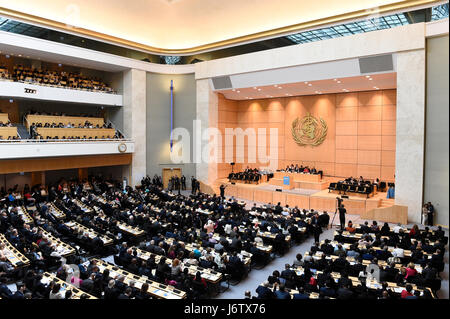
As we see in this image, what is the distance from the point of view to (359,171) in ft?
74.7

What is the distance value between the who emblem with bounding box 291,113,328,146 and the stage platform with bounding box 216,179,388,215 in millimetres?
3436

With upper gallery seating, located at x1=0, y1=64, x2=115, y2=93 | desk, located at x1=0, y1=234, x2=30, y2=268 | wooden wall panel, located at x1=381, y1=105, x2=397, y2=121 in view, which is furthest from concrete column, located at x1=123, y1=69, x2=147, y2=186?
wooden wall panel, located at x1=381, y1=105, x2=397, y2=121

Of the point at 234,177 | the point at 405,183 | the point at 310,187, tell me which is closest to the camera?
the point at 405,183

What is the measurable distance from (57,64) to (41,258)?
19266 millimetres

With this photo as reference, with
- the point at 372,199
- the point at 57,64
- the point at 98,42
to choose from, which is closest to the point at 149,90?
the point at 98,42

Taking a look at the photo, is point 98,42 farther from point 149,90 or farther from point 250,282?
point 250,282

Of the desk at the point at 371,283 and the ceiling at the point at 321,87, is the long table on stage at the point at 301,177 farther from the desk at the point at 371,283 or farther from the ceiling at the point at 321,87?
the desk at the point at 371,283

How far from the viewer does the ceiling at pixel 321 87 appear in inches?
748

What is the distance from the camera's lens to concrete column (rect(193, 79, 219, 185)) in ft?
80.0

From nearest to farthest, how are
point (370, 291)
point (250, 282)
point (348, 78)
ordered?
point (370, 291), point (250, 282), point (348, 78)

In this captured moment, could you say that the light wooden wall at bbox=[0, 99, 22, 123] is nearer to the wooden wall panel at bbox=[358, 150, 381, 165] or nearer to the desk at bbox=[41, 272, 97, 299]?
the desk at bbox=[41, 272, 97, 299]

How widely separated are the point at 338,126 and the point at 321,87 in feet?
11.5

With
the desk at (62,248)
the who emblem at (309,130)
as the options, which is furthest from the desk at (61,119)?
the who emblem at (309,130)

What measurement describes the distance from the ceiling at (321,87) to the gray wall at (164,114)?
305 centimetres
